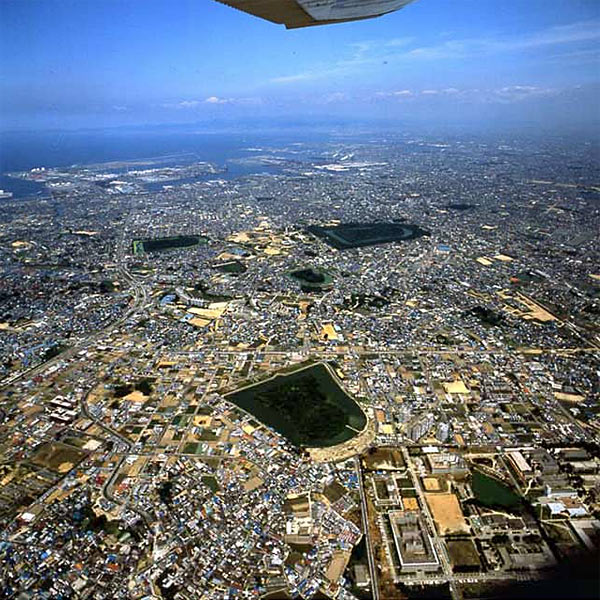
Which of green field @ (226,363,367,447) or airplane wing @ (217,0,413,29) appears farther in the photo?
green field @ (226,363,367,447)

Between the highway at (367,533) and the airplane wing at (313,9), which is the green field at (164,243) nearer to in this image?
the highway at (367,533)

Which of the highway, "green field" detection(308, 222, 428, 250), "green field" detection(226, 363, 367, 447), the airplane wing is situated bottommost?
"green field" detection(308, 222, 428, 250)

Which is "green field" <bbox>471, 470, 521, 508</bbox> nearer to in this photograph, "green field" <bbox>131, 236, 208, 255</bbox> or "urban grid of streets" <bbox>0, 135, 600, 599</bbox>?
"urban grid of streets" <bbox>0, 135, 600, 599</bbox>

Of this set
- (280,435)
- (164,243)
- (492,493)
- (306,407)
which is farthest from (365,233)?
(492,493)

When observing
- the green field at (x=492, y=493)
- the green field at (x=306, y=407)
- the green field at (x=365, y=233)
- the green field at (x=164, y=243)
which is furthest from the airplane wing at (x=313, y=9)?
the green field at (x=164, y=243)

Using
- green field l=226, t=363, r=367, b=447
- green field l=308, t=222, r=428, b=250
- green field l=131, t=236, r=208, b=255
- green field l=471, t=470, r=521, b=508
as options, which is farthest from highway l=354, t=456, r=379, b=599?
green field l=131, t=236, r=208, b=255

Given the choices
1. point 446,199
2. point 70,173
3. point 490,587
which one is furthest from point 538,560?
point 70,173

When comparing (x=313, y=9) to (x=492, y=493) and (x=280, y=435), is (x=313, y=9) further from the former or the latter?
(x=280, y=435)
